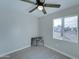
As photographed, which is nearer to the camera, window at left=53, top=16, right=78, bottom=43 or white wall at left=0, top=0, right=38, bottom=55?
window at left=53, top=16, right=78, bottom=43

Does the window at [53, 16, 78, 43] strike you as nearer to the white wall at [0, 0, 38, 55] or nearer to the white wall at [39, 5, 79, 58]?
the white wall at [39, 5, 79, 58]

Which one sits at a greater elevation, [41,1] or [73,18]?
[41,1]

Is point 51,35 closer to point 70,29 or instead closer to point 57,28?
point 57,28

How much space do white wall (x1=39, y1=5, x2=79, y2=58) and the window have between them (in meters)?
0.23

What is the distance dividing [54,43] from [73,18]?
2063 millimetres

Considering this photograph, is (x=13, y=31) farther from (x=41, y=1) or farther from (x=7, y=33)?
(x=41, y=1)

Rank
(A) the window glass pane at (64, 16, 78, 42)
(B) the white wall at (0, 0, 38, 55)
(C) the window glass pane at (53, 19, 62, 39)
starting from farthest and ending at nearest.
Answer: (C) the window glass pane at (53, 19, 62, 39)
(B) the white wall at (0, 0, 38, 55)
(A) the window glass pane at (64, 16, 78, 42)

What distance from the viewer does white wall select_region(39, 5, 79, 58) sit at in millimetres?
3945

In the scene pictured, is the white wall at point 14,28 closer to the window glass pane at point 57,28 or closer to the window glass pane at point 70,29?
the window glass pane at point 57,28

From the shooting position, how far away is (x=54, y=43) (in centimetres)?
540

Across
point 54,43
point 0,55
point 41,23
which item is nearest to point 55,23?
point 54,43

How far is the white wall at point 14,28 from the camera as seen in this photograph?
420 centimetres

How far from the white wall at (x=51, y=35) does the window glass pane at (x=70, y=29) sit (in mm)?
233

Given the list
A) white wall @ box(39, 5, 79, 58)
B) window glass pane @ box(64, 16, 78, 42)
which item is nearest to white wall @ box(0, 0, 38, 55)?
white wall @ box(39, 5, 79, 58)
